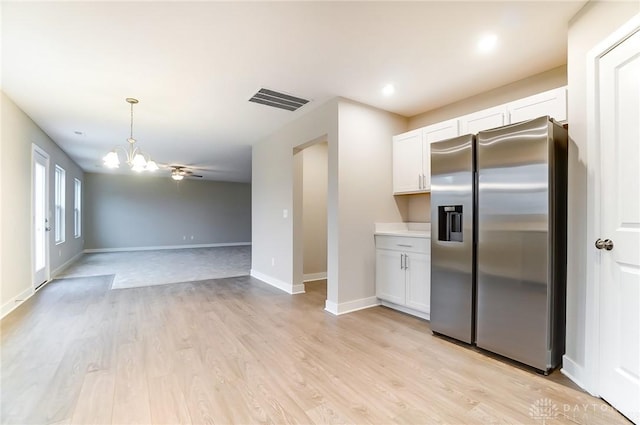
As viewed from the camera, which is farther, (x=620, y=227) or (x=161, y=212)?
(x=161, y=212)

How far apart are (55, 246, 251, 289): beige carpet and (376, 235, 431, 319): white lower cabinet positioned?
10.6 ft

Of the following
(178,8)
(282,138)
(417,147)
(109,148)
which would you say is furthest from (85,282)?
(417,147)

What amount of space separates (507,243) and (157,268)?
22.0 ft

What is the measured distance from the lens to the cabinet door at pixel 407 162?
352cm

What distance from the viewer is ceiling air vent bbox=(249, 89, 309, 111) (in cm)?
334

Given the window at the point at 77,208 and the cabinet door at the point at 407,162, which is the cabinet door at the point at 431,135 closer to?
the cabinet door at the point at 407,162

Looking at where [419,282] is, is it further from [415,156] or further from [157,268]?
[157,268]

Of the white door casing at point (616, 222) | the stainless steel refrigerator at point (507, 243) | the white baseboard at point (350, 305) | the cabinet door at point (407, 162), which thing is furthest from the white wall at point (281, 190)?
the white door casing at point (616, 222)

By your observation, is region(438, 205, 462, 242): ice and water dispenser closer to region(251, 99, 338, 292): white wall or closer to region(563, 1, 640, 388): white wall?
region(563, 1, 640, 388): white wall

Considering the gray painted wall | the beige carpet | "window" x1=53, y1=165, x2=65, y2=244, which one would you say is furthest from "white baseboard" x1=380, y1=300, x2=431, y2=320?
the gray painted wall

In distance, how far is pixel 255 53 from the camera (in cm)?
247

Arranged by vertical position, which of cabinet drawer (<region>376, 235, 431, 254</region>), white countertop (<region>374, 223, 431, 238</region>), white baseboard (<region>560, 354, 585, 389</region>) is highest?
white countertop (<region>374, 223, 431, 238</region>)

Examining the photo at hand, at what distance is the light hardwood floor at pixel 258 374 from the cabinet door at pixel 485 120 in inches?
82.7

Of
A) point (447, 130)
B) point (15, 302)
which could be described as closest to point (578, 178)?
point (447, 130)
